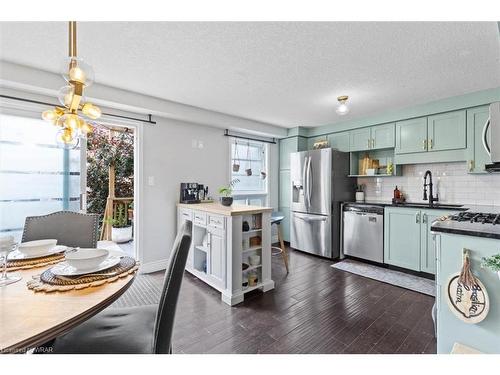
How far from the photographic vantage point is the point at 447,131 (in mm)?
2924

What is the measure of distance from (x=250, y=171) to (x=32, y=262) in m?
3.38

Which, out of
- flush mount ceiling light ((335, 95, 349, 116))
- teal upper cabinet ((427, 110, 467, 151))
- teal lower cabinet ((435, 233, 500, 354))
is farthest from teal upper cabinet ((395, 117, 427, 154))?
teal lower cabinet ((435, 233, 500, 354))

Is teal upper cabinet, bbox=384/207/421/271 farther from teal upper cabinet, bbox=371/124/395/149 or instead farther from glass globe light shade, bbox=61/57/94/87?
glass globe light shade, bbox=61/57/94/87

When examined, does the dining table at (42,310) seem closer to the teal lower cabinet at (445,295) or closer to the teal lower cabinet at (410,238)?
the teal lower cabinet at (445,295)

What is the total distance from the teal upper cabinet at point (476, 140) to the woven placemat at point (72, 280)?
3529 millimetres

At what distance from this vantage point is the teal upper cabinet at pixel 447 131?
281 cm

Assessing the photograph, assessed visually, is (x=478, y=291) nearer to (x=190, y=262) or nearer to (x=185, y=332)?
(x=185, y=332)

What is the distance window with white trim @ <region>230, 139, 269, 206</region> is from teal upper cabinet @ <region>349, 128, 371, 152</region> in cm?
152

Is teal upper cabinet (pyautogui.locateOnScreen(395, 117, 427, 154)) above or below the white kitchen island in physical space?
above

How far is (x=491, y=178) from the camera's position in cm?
282

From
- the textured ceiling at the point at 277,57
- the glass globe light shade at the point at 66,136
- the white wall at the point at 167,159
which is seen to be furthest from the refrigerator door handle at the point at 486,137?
the glass globe light shade at the point at 66,136

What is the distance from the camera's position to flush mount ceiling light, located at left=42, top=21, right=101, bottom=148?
48.7 inches

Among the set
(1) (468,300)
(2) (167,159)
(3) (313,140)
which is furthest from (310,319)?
(3) (313,140)

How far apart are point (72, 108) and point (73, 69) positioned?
0.70 ft
